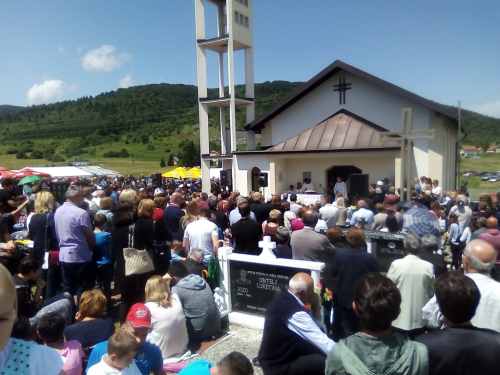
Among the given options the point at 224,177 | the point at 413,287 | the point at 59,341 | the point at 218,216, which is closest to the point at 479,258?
the point at 413,287

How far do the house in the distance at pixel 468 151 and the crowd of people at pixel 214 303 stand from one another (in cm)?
2581

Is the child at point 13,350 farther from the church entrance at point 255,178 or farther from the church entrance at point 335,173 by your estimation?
the church entrance at point 255,178

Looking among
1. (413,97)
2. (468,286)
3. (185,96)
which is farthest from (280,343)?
(185,96)

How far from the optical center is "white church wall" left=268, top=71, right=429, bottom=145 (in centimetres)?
2039

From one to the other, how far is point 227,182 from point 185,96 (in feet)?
409

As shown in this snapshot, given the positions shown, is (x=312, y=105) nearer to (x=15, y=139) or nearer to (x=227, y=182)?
(x=227, y=182)

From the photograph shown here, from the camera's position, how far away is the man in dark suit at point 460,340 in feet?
8.14

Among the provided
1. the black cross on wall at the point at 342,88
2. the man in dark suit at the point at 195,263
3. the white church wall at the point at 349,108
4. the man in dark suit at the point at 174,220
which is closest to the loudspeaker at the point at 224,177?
the white church wall at the point at 349,108

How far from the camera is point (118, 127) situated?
11194 centimetres

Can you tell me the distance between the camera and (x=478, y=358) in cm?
248

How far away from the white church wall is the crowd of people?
519 inches

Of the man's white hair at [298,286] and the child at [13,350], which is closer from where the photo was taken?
the child at [13,350]

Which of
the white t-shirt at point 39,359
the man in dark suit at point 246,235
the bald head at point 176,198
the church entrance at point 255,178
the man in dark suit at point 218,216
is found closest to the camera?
the white t-shirt at point 39,359

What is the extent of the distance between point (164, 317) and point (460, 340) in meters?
3.27
